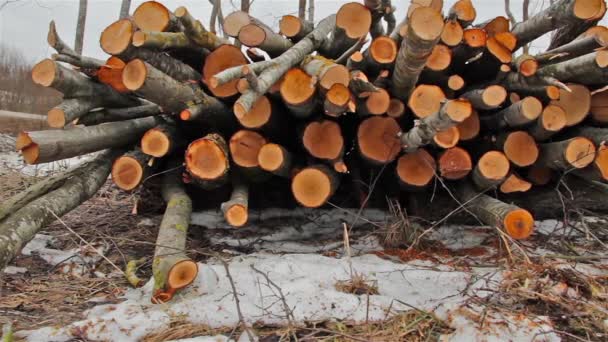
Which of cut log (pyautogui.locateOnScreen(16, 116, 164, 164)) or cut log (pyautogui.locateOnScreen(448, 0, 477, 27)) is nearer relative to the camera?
cut log (pyautogui.locateOnScreen(16, 116, 164, 164))

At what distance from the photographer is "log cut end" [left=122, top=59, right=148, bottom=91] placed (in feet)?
7.32

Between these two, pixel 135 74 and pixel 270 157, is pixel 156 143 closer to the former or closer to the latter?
pixel 135 74

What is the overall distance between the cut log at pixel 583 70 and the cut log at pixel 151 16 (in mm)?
1965

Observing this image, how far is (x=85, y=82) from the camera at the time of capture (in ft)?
8.32

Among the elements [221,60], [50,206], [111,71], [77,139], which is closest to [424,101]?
[221,60]

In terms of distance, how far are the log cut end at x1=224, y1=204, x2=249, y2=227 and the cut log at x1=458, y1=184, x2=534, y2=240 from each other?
116 centimetres

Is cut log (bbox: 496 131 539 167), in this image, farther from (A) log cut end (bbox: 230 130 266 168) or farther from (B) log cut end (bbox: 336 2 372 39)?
(A) log cut end (bbox: 230 130 266 168)

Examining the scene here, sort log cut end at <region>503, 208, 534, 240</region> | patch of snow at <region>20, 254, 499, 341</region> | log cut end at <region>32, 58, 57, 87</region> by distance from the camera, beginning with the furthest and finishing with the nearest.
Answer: log cut end at <region>32, 58, 57, 87</region> → log cut end at <region>503, 208, 534, 240</region> → patch of snow at <region>20, 254, 499, 341</region>

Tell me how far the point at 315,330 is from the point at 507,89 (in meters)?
1.79

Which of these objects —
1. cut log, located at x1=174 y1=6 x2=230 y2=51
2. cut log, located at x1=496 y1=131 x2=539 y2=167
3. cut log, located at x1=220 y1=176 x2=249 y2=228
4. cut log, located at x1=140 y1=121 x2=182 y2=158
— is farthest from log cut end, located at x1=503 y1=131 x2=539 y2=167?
cut log, located at x1=140 y1=121 x2=182 y2=158

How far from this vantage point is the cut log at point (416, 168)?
2555mm

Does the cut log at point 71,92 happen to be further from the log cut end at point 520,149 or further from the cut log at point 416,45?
the log cut end at point 520,149

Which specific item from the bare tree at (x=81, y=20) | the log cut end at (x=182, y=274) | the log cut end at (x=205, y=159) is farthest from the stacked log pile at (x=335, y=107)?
the bare tree at (x=81, y=20)

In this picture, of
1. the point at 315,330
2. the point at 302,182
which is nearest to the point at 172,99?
the point at 302,182
